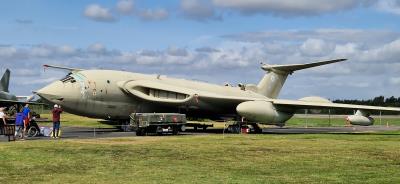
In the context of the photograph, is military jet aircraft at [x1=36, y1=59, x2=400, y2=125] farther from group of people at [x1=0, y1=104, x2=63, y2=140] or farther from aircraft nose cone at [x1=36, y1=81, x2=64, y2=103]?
group of people at [x1=0, y1=104, x2=63, y2=140]

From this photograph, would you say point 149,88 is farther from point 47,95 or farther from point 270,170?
point 270,170

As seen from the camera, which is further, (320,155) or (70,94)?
(70,94)

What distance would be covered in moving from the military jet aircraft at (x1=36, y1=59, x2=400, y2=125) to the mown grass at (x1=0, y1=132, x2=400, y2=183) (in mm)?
12476

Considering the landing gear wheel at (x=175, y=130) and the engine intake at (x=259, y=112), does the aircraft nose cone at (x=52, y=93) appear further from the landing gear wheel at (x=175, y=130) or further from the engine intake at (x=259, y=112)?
the engine intake at (x=259, y=112)

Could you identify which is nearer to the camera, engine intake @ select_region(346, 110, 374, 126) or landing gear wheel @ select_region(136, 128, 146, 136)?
landing gear wheel @ select_region(136, 128, 146, 136)

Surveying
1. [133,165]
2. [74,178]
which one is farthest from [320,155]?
[74,178]

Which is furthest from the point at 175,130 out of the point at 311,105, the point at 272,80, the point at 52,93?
the point at 272,80

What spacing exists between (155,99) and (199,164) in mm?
19857

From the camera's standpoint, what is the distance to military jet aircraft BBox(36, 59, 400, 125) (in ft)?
106

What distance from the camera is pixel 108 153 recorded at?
17.4 metres

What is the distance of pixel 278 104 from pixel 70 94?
12.2 meters

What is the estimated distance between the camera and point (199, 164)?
1520 cm

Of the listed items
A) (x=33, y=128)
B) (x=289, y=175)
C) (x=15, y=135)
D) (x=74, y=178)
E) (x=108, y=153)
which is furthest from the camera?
(x=33, y=128)

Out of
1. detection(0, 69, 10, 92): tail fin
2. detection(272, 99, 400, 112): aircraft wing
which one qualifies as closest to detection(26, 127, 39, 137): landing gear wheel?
detection(272, 99, 400, 112): aircraft wing
